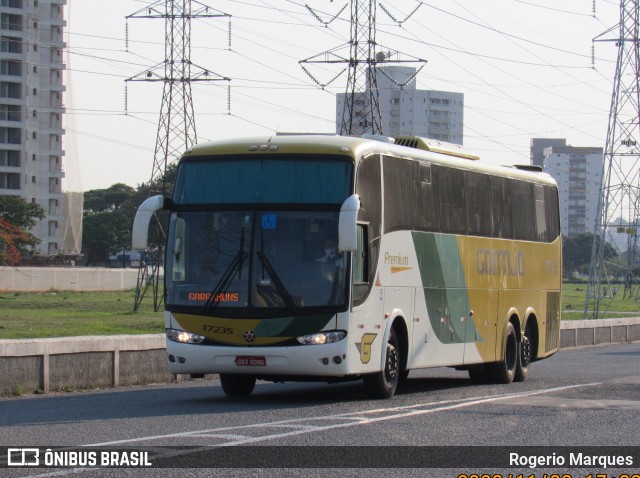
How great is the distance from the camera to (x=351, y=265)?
55.8 feet

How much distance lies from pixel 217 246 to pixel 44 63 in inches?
4628

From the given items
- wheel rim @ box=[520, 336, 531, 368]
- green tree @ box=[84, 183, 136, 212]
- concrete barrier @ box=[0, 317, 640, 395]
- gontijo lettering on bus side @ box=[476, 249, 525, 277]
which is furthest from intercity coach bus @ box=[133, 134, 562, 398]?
green tree @ box=[84, 183, 136, 212]

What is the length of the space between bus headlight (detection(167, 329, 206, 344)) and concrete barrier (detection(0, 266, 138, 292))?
72.5 m

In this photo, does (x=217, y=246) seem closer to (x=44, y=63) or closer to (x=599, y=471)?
(x=599, y=471)

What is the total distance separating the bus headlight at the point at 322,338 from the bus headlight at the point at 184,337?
55.5 inches

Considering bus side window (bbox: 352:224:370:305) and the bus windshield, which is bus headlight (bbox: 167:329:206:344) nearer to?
the bus windshield

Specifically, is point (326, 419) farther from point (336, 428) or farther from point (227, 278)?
point (227, 278)

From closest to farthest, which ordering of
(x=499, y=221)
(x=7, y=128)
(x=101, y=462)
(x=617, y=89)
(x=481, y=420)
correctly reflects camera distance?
(x=101, y=462) < (x=481, y=420) < (x=499, y=221) < (x=617, y=89) < (x=7, y=128)

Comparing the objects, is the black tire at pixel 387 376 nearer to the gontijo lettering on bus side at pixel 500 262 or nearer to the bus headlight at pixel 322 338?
the bus headlight at pixel 322 338

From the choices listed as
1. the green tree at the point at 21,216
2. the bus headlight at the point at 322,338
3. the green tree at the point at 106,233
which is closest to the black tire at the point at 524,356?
the bus headlight at the point at 322,338

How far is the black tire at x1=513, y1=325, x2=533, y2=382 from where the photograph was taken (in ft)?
78.7

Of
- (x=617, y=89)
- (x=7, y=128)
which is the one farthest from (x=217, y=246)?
(x=7, y=128)

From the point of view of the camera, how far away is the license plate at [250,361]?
55.4 ft

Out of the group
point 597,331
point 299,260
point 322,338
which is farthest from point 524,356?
point 597,331
